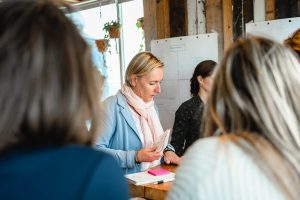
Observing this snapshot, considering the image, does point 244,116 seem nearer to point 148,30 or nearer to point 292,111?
point 292,111

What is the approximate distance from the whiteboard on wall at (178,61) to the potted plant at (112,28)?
70 cm

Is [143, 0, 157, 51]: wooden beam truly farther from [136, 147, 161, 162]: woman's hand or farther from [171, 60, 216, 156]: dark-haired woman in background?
[136, 147, 161, 162]: woman's hand

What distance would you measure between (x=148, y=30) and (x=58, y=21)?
3.43m

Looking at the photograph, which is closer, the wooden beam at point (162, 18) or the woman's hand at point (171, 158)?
the woman's hand at point (171, 158)

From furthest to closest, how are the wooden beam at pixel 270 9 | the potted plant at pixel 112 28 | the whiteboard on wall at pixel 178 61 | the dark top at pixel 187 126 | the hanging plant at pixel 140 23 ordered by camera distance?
the potted plant at pixel 112 28 → the hanging plant at pixel 140 23 → the whiteboard on wall at pixel 178 61 → the wooden beam at pixel 270 9 → the dark top at pixel 187 126

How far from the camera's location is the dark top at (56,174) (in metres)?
0.66

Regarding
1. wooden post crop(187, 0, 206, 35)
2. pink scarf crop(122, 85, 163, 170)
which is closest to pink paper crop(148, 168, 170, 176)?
pink scarf crop(122, 85, 163, 170)

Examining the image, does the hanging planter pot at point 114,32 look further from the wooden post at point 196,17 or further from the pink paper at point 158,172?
the pink paper at point 158,172

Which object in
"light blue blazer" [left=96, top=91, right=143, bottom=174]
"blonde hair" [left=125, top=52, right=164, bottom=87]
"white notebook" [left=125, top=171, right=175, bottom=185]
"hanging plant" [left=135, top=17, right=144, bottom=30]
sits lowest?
"white notebook" [left=125, top=171, right=175, bottom=185]

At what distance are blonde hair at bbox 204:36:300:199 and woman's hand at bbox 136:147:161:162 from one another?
129 cm

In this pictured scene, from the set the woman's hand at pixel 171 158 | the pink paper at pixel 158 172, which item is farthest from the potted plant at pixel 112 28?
the pink paper at pixel 158 172

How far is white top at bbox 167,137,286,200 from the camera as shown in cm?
91

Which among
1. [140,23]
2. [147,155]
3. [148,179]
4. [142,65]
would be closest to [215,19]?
[140,23]

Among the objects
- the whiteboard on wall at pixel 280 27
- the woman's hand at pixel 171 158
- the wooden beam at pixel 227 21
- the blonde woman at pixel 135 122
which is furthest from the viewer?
the wooden beam at pixel 227 21
